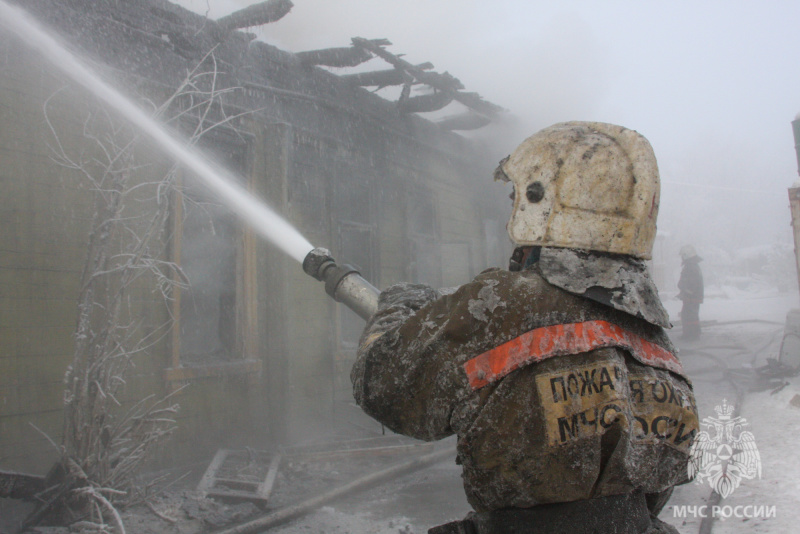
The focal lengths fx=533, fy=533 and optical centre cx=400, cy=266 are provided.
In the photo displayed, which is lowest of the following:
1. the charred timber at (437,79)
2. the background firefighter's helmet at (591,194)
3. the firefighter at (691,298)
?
the firefighter at (691,298)

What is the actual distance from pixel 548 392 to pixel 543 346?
0.38 ft

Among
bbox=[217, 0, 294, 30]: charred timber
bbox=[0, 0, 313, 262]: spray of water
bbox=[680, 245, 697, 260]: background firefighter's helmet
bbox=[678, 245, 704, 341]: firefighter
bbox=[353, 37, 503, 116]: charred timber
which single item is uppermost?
bbox=[353, 37, 503, 116]: charred timber

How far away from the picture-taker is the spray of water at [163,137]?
4.27m

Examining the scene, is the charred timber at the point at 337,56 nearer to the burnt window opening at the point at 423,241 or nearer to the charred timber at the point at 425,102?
the charred timber at the point at 425,102

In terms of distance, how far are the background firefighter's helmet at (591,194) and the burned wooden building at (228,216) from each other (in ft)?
10.9

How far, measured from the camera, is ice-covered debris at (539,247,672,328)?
1.38m

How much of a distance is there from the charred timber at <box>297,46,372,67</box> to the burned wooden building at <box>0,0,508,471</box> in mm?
17

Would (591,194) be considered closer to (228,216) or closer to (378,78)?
(228,216)

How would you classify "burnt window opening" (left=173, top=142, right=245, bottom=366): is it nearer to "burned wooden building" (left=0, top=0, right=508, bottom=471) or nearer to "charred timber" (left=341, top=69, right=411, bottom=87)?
"burned wooden building" (left=0, top=0, right=508, bottom=471)

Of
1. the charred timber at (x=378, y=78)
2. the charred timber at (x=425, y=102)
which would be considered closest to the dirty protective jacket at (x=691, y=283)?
the charred timber at (x=425, y=102)

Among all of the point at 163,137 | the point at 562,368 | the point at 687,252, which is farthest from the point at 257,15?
the point at 687,252

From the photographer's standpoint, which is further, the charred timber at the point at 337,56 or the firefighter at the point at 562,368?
the charred timber at the point at 337,56

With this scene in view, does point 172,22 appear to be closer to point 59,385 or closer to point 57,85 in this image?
point 57,85

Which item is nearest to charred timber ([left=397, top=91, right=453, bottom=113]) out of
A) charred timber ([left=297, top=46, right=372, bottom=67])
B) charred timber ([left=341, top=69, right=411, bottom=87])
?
charred timber ([left=341, top=69, right=411, bottom=87])
